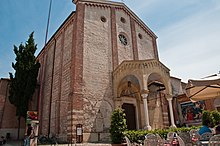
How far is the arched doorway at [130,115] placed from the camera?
14699mm

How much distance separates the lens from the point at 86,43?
1427 centimetres

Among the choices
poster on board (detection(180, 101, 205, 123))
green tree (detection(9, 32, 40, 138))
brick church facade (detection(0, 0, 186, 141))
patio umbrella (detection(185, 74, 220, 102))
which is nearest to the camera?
patio umbrella (detection(185, 74, 220, 102))

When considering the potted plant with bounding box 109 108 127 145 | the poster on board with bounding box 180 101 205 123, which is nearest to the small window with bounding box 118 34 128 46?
the potted plant with bounding box 109 108 127 145

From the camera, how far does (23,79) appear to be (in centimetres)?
1833

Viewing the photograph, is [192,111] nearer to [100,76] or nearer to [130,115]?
[130,115]

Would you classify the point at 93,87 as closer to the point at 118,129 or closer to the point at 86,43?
the point at 86,43

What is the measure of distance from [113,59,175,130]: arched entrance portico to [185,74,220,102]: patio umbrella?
5.36 meters

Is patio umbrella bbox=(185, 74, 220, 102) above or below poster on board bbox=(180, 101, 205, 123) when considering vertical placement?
above

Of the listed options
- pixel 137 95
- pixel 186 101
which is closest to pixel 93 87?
pixel 137 95

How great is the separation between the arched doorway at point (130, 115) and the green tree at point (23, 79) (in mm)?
10003

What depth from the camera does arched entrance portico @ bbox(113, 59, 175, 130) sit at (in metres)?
13.1

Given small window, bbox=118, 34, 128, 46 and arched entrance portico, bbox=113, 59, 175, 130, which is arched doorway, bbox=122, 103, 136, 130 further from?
small window, bbox=118, 34, 128, 46

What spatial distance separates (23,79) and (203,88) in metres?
16.8

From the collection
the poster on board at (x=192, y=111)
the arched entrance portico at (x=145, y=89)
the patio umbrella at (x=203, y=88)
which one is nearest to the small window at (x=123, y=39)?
the arched entrance portico at (x=145, y=89)
